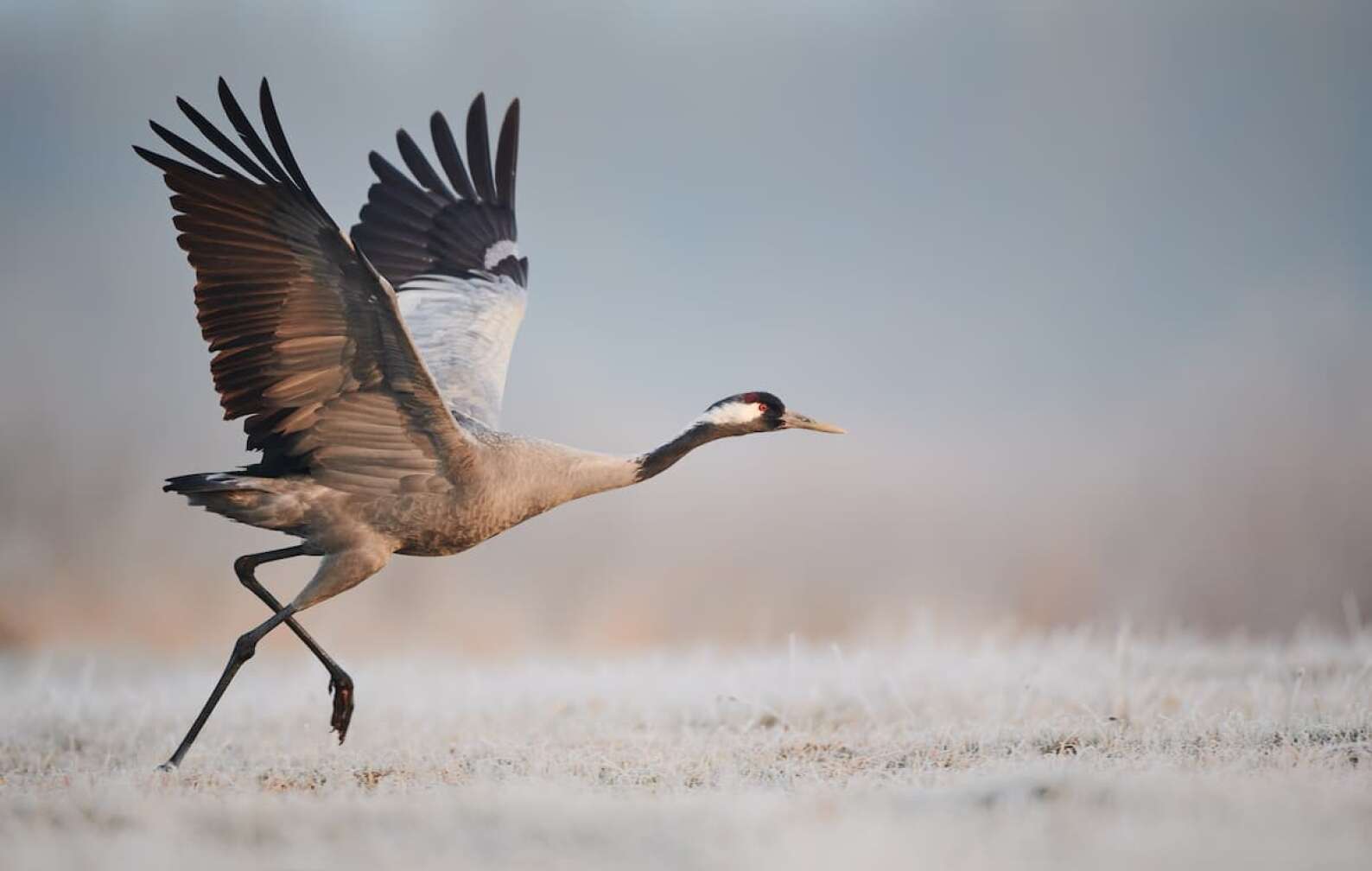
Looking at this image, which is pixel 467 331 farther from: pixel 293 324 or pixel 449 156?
pixel 293 324

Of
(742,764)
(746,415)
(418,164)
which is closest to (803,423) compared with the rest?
(746,415)

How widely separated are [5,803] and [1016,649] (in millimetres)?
5652

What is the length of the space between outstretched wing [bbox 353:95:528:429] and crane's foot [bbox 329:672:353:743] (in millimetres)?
2092

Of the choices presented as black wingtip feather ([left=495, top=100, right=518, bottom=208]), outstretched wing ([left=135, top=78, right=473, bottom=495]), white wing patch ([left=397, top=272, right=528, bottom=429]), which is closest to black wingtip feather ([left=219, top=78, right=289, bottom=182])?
outstretched wing ([left=135, top=78, right=473, bottom=495])

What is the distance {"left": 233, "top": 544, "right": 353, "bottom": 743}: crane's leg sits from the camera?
599 centimetres

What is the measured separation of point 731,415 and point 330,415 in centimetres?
178

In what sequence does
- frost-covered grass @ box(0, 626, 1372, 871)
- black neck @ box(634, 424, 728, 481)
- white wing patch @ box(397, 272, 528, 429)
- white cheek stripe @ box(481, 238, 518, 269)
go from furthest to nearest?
white cheek stripe @ box(481, 238, 518, 269) < white wing patch @ box(397, 272, 528, 429) < black neck @ box(634, 424, 728, 481) < frost-covered grass @ box(0, 626, 1372, 871)

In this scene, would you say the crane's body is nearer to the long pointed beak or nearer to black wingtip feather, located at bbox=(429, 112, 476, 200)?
the long pointed beak

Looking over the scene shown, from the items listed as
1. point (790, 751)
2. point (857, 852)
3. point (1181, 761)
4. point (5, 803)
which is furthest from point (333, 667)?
point (1181, 761)

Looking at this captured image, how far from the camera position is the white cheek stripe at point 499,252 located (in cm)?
811

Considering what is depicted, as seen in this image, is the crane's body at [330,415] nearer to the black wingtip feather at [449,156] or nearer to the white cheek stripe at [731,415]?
the white cheek stripe at [731,415]

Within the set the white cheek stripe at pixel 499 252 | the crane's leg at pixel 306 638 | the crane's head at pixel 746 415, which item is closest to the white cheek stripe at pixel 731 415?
the crane's head at pixel 746 415

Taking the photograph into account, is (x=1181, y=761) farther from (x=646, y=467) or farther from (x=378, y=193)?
(x=378, y=193)

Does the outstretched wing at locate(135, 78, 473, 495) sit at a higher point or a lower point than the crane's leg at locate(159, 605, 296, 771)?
higher
